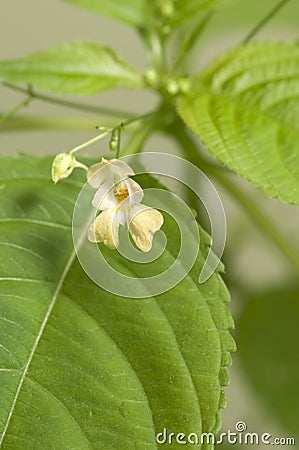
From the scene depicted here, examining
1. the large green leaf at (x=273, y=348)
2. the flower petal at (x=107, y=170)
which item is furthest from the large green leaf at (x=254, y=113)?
the large green leaf at (x=273, y=348)

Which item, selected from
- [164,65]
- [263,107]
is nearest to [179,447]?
[263,107]

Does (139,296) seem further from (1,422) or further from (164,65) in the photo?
(164,65)

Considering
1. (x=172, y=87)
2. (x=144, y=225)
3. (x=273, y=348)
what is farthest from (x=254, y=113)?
(x=273, y=348)

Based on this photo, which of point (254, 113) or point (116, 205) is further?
point (254, 113)

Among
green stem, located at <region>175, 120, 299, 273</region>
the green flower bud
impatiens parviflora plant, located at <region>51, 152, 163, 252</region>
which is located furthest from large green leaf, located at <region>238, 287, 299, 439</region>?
impatiens parviflora plant, located at <region>51, 152, 163, 252</region>

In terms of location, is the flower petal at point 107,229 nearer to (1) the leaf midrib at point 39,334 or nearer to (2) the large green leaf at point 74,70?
(1) the leaf midrib at point 39,334

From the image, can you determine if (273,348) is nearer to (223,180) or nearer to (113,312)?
(223,180)

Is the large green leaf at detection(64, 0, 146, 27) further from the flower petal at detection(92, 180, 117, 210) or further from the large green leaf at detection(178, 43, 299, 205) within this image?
the flower petal at detection(92, 180, 117, 210)
